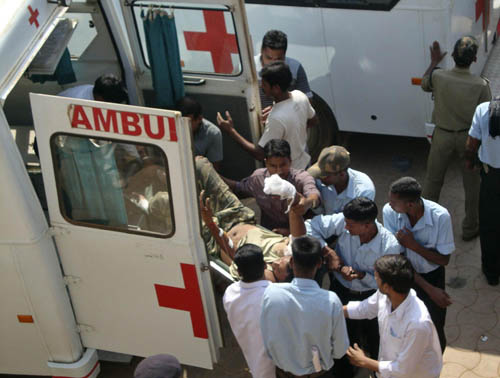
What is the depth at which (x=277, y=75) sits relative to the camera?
479 cm

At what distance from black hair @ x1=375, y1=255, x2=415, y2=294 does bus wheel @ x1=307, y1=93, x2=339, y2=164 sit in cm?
333

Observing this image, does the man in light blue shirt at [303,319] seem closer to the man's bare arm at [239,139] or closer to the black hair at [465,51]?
the man's bare arm at [239,139]

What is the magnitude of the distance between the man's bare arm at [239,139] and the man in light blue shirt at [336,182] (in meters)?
0.60

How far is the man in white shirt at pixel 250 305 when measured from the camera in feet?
11.5

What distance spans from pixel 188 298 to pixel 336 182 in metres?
1.23

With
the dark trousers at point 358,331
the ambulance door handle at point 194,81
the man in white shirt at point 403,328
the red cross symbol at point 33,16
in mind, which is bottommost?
the dark trousers at point 358,331

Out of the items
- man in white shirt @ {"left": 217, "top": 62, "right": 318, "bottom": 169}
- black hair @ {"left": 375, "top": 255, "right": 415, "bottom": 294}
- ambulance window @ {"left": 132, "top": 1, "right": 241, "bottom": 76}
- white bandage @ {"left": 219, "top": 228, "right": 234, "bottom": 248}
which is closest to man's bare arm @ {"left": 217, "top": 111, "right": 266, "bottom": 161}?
man in white shirt @ {"left": 217, "top": 62, "right": 318, "bottom": 169}

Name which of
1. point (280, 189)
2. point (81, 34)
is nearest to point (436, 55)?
point (280, 189)

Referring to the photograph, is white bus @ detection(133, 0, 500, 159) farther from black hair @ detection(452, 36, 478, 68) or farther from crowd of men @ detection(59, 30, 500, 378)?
black hair @ detection(452, 36, 478, 68)

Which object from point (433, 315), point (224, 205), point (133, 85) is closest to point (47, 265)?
point (224, 205)

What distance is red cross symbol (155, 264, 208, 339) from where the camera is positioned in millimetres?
3670

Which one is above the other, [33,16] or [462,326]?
A: [33,16]

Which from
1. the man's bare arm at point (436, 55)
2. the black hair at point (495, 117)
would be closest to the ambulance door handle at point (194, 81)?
the man's bare arm at point (436, 55)

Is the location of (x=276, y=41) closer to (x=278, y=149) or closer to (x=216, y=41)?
(x=216, y=41)
